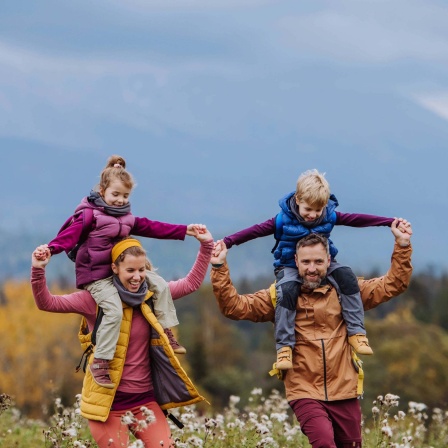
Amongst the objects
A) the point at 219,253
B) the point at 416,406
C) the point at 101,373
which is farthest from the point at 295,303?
the point at 416,406

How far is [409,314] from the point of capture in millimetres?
93438

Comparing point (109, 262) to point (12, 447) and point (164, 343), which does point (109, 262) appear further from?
point (12, 447)

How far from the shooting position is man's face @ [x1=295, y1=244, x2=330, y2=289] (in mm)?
8219

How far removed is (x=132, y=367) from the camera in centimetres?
811

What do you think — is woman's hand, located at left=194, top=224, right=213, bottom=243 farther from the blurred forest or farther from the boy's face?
the blurred forest

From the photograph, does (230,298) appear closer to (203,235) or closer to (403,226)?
(203,235)

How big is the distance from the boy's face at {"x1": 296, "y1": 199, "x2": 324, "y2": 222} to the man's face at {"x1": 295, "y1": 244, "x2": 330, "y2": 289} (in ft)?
0.72

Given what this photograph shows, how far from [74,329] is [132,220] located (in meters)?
97.7

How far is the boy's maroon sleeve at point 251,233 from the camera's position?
8.32 m

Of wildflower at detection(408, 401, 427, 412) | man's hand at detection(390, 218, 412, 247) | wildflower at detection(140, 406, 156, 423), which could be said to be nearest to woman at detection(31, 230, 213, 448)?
wildflower at detection(140, 406, 156, 423)

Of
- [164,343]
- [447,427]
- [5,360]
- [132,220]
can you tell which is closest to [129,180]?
[132,220]

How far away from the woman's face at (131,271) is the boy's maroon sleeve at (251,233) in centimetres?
75

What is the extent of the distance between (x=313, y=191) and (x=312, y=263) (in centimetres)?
53

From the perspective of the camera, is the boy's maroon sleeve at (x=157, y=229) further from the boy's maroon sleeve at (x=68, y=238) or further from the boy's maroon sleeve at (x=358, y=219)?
the boy's maroon sleeve at (x=358, y=219)
